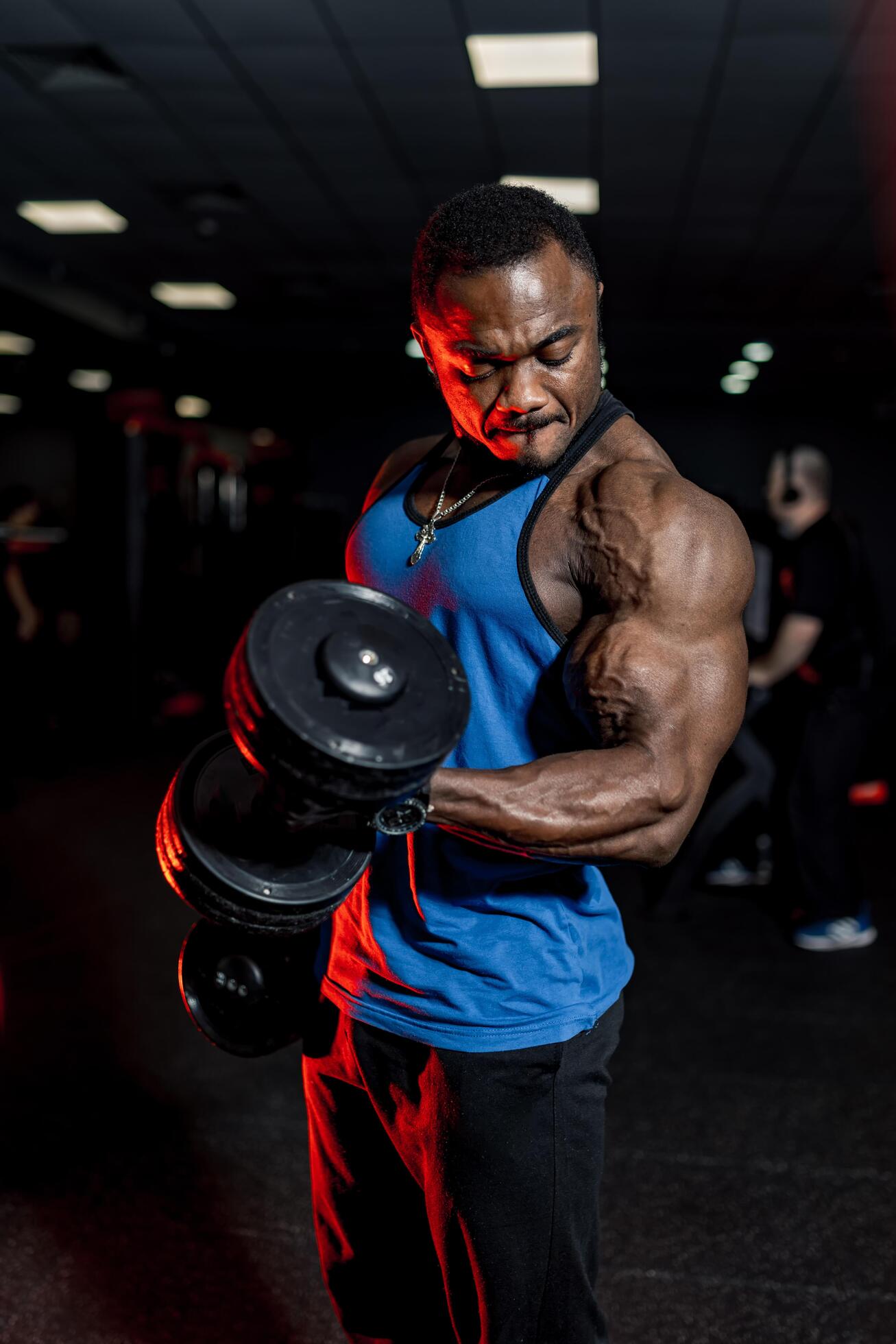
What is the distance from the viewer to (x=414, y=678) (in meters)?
0.79

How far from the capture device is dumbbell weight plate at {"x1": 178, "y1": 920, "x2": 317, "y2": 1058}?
1123 millimetres

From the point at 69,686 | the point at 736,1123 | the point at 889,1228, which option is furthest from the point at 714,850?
the point at 69,686

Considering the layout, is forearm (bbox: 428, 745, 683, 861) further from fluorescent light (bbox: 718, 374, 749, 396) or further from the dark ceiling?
fluorescent light (bbox: 718, 374, 749, 396)

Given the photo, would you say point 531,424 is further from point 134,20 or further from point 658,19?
point 134,20

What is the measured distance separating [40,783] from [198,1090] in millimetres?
3423

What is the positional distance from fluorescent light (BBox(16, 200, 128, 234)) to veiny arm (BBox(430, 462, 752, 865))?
601 cm

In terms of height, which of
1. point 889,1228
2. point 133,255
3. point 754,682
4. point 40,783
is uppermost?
point 133,255

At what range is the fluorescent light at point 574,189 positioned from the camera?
525 cm

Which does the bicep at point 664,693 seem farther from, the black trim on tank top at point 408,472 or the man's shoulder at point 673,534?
the black trim on tank top at point 408,472

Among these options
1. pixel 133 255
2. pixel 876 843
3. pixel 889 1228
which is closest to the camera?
pixel 889 1228

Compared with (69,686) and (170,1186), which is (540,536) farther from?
(69,686)

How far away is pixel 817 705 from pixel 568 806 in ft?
8.78

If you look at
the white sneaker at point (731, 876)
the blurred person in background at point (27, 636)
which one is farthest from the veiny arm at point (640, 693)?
the blurred person in background at point (27, 636)

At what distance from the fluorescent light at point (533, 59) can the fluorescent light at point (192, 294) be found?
4016 mm
